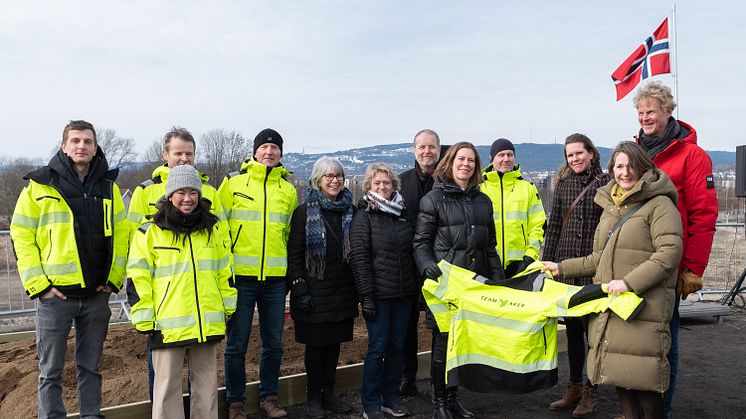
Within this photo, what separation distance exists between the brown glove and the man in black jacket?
2170 millimetres

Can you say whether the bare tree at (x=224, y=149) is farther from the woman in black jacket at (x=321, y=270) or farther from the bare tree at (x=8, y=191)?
the woman in black jacket at (x=321, y=270)

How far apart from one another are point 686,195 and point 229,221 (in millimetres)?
3532

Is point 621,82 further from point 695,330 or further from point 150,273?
point 150,273

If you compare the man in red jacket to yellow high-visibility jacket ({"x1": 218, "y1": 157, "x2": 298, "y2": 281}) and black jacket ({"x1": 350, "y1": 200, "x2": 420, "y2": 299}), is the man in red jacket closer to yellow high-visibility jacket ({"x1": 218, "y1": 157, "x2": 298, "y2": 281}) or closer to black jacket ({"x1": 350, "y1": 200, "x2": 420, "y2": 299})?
black jacket ({"x1": 350, "y1": 200, "x2": 420, "y2": 299})

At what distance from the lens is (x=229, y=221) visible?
4.94 meters

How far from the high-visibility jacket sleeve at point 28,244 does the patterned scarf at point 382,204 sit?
2.44 metres

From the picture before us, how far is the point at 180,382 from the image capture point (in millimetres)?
4336

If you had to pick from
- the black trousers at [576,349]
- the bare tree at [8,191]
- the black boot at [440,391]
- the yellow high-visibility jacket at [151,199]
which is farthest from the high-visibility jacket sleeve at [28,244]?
the bare tree at [8,191]

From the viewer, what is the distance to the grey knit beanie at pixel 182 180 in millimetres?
4203

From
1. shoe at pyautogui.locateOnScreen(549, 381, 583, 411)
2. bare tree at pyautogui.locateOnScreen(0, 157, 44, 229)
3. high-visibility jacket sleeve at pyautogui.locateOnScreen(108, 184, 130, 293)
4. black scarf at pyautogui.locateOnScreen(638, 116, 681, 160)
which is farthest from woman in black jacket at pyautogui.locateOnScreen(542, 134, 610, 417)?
bare tree at pyautogui.locateOnScreen(0, 157, 44, 229)

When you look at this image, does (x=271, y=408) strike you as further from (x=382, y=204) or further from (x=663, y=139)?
(x=663, y=139)

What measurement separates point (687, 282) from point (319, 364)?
2.92 metres

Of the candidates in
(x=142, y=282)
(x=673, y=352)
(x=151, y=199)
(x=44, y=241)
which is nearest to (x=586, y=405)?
(x=673, y=352)

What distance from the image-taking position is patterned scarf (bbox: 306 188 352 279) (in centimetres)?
491
